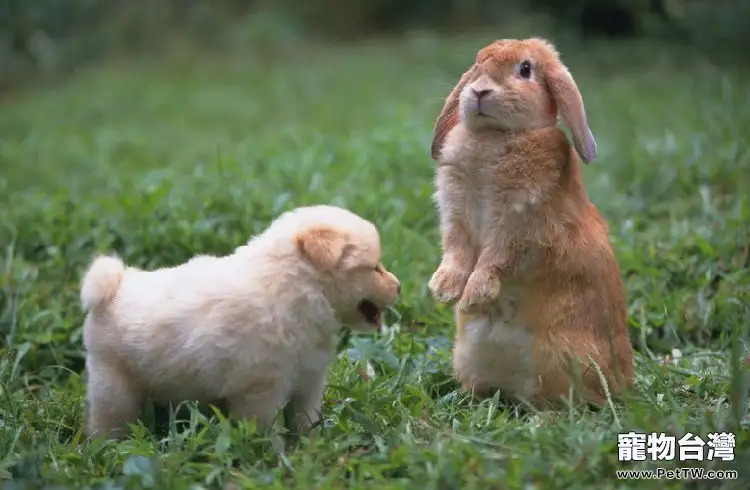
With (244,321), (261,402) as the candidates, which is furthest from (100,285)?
(261,402)

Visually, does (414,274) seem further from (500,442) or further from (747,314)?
(500,442)

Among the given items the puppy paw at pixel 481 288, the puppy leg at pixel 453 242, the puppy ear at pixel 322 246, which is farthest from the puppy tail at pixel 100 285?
the puppy paw at pixel 481 288

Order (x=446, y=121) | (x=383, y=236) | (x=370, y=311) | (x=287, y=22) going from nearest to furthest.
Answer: (x=370, y=311) → (x=446, y=121) → (x=383, y=236) → (x=287, y=22)

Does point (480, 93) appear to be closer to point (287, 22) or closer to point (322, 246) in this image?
point (322, 246)

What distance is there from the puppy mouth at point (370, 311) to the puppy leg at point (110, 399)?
0.80 metres

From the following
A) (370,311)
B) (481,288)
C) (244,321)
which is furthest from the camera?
(370,311)

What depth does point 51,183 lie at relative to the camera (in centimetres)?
674

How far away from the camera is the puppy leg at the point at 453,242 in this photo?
3471mm

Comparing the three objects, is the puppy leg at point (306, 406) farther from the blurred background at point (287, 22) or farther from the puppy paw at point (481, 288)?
the blurred background at point (287, 22)

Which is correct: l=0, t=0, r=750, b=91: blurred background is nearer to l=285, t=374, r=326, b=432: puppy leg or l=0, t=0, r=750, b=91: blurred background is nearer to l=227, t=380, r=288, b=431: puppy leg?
l=285, t=374, r=326, b=432: puppy leg

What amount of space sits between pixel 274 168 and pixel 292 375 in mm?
3290

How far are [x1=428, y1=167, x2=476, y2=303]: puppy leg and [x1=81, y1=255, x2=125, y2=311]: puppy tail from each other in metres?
1.09

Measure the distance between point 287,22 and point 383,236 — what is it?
8396mm

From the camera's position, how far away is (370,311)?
11.4 ft
